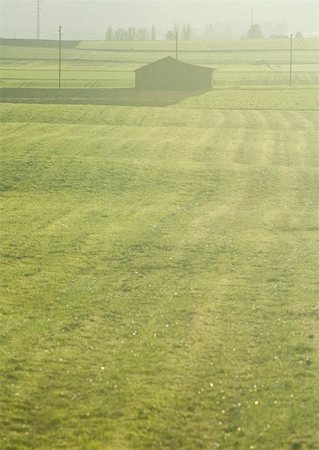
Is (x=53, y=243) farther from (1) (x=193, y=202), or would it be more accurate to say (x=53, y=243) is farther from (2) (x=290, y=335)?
(2) (x=290, y=335)

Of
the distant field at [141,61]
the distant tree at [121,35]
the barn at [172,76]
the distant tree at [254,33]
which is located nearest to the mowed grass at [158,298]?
the barn at [172,76]

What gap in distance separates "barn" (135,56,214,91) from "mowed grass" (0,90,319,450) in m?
26.2

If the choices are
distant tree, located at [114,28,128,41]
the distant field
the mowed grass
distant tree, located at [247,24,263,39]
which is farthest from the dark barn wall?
distant tree, located at [114,28,128,41]

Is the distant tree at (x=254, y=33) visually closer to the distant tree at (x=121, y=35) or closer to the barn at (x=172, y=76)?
the distant tree at (x=121, y=35)

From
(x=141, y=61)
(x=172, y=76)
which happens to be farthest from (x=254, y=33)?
(x=172, y=76)

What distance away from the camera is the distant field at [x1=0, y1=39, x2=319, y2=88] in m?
63.7

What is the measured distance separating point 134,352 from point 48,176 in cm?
1458

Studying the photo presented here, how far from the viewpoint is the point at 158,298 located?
1377cm

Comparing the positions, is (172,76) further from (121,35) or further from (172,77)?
(121,35)

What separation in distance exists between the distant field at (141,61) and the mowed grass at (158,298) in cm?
3345

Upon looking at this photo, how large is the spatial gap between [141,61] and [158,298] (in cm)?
7789

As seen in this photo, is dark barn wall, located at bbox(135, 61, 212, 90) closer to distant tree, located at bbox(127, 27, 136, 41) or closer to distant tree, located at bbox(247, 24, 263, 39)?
distant tree, located at bbox(247, 24, 263, 39)

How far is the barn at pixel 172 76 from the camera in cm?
5506

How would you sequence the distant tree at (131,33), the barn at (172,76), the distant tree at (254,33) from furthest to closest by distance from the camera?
the distant tree at (131,33) → the distant tree at (254,33) → the barn at (172,76)
